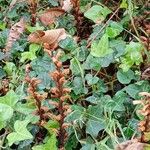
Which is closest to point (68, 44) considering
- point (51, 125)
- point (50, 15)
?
point (50, 15)

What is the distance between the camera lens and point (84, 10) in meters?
1.84

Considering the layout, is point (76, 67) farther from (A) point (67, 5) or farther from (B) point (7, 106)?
(A) point (67, 5)

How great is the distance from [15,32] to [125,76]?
59 centimetres

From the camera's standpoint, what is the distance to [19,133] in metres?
1.28

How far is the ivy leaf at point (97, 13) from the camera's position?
5.73 ft

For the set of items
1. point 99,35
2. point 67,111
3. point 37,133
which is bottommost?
point 37,133

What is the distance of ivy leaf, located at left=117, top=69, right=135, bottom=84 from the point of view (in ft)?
4.74

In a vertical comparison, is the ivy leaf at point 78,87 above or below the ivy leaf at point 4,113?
above

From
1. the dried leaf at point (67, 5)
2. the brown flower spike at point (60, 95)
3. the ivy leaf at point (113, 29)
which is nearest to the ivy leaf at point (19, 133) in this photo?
the brown flower spike at point (60, 95)

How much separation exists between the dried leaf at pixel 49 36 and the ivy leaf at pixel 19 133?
44 centimetres

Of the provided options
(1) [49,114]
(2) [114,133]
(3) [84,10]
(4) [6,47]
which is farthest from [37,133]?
(3) [84,10]

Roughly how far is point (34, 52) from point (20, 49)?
0.30 feet

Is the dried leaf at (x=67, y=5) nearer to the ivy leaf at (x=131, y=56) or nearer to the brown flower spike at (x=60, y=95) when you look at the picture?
the ivy leaf at (x=131, y=56)

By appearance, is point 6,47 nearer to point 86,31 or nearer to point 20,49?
point 20,49
